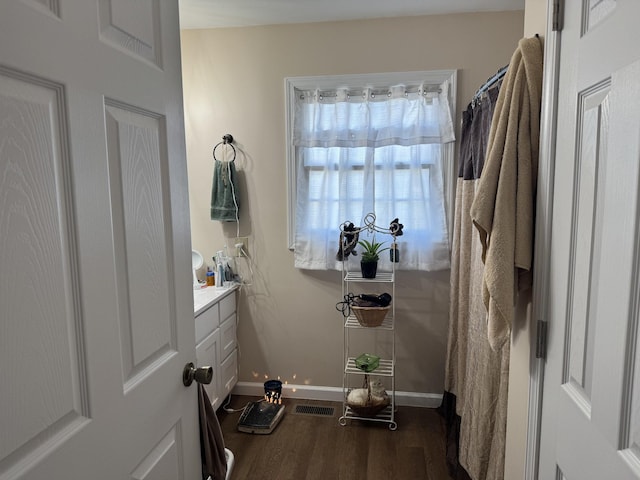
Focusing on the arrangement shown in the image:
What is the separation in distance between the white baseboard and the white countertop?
2.53ft

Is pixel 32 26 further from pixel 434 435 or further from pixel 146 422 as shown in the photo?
pixel 434 435

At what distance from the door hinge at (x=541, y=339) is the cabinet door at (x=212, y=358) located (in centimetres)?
186

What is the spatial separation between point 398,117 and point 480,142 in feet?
2.58

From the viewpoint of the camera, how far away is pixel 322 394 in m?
3.00

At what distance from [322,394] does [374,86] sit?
219 centimetres

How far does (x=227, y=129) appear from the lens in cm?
290

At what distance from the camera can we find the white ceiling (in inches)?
96.5

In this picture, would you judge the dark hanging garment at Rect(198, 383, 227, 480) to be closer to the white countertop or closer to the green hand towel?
the white countertop

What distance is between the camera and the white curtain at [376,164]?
8.78 feet

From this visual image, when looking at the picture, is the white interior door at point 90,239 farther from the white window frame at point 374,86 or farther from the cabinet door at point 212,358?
the white window frame at point 374,86

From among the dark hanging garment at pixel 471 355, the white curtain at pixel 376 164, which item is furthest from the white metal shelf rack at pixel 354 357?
the dark hanging garment at pixel 471 355

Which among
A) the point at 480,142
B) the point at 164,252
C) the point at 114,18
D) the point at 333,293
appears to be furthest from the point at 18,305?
the point at 333,293

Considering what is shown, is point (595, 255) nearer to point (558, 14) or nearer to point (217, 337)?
point (558, 14)

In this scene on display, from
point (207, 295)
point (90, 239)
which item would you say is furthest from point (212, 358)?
point (90, 239)
